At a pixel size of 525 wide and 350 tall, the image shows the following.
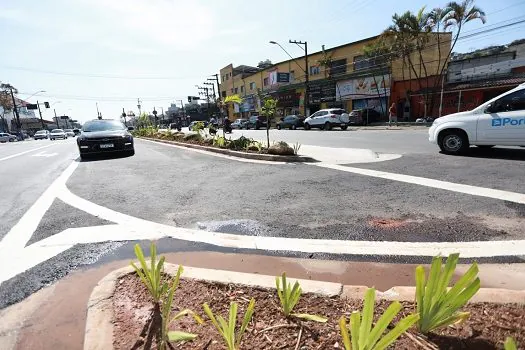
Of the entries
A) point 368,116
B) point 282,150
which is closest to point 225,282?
point 282,150

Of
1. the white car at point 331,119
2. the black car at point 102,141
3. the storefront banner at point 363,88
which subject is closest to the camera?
the black car at point 102,141

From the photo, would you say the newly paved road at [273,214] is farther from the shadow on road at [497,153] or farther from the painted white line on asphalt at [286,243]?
the shadow on road at [497,153]

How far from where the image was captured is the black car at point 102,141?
479 inches

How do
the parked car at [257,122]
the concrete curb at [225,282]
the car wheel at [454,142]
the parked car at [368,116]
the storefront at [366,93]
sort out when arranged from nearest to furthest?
the concrete curb at [225,282], the car wheel at [454,142], the storefront at [366,93], the parked car at [368,116], the parked car at [257,122]

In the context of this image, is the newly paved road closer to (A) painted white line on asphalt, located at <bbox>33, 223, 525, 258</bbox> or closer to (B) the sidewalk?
(A) painted white line on asphalt, located at <bbox>33, 223, 525, 258</bbox>

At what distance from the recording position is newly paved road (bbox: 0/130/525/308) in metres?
3.38

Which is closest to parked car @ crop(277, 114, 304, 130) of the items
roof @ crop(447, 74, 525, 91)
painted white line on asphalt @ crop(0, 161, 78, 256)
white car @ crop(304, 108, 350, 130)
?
white car @ crop(304, 108, 350, 130)

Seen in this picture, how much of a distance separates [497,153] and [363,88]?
89.6 ft

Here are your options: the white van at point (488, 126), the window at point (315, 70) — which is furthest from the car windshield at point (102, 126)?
the window at point (315, 70)

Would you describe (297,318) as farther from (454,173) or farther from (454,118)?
(454,118)

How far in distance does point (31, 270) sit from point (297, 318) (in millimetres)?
2636

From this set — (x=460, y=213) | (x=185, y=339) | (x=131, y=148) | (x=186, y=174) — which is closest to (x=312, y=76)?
(x=131, y=148)

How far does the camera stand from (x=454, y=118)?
8594 mm

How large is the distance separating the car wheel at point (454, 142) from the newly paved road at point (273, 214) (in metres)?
0.80
